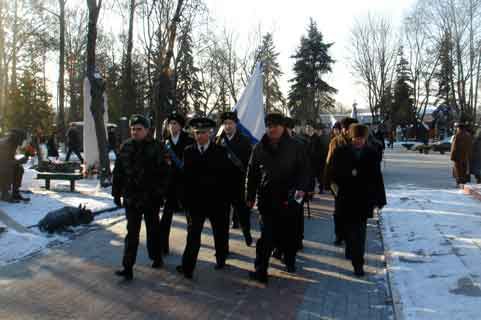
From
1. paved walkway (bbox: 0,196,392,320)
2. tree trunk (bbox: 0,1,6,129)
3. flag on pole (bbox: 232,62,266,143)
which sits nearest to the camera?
paved walkway (bbox: 0,196,392,320)

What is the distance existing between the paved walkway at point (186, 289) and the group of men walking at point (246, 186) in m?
0.27

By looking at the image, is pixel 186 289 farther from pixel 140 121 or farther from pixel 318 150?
pixel 318 150

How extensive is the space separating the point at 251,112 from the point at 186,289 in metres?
5.29

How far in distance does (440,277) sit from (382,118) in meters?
59.4

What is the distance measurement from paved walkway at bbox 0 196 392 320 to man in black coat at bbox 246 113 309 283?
49cm

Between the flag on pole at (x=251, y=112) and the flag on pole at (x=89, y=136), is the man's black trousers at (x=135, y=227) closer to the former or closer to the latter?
the flag on pole at (x=251, y=112)

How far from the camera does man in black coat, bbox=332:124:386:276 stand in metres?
6.95

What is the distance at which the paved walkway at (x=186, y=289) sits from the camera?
5.52 metres

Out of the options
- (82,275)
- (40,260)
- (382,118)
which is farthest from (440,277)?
(382,118)

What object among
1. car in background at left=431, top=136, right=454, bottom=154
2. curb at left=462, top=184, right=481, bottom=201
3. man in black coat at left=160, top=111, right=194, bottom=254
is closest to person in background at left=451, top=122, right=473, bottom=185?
curb at left=462, top=184, right=481, bottom=201

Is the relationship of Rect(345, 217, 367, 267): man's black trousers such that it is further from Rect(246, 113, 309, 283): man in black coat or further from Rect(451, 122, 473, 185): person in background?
Rect(451, 122, 473, 185): person in background

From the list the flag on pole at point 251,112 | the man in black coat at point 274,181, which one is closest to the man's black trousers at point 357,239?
the man in black coat at point 274,181

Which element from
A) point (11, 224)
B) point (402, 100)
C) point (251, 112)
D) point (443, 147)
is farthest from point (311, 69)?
point (11, 224)

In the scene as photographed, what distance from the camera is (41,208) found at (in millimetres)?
11445
